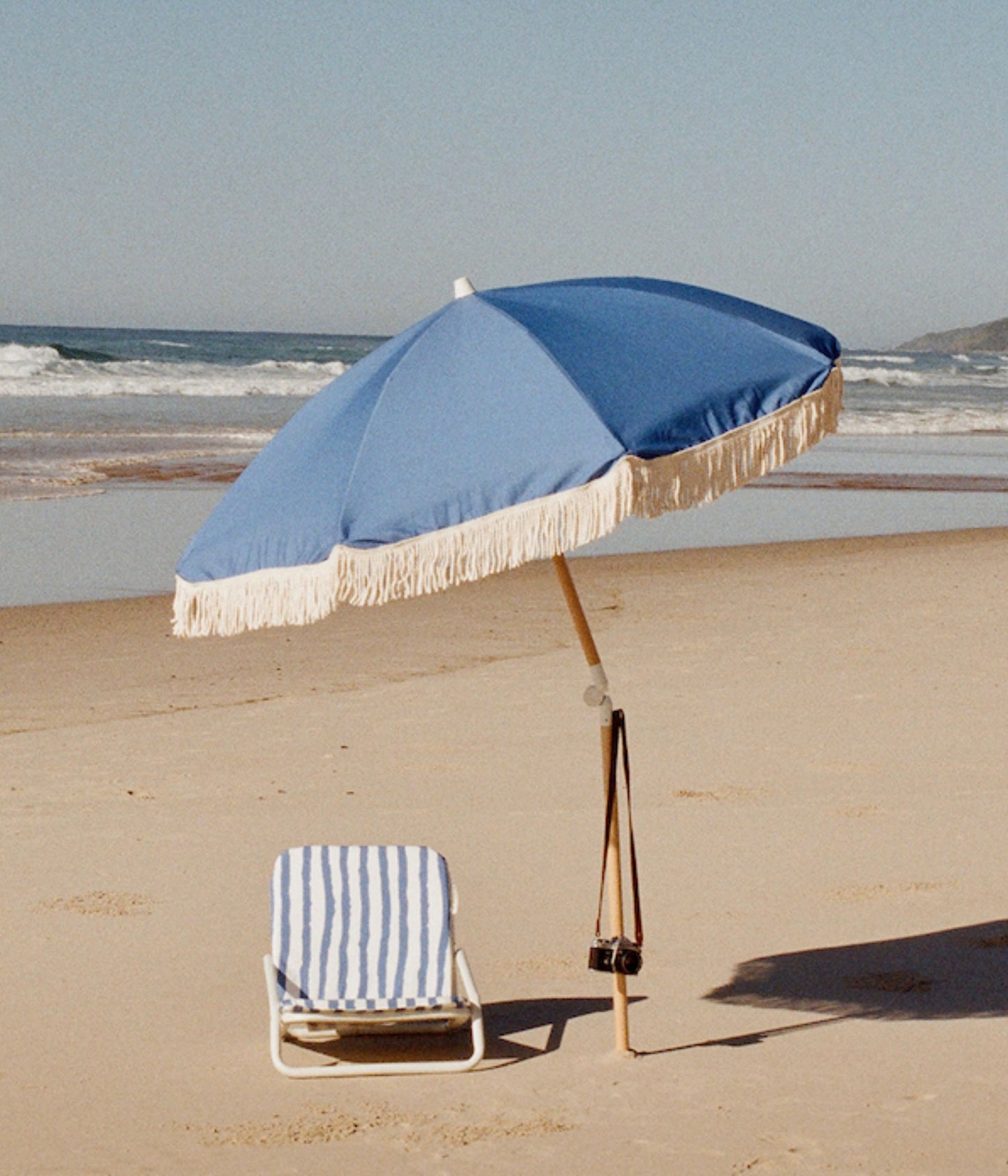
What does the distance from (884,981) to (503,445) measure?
2.39 m

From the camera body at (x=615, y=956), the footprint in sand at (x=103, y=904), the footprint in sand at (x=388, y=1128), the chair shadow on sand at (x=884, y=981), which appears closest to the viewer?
the footprint in sand at (x=388, y=1128)

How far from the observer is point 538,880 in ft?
20.5

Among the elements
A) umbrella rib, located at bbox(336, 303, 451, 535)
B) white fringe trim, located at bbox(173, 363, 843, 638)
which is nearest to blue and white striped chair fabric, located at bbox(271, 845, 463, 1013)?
white fringe trim, located at bbox(173, 363, 843, 638)

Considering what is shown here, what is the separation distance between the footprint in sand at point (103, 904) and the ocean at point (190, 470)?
24.6 feet

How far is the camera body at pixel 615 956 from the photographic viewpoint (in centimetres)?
432

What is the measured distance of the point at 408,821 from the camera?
6.98 metres

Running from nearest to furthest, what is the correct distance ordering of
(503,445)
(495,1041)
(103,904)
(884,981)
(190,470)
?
(503,445), (495,1041), (884,981), (103,904), (190,470)

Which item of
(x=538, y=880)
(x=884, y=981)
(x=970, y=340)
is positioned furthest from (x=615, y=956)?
(x=970, y=340)

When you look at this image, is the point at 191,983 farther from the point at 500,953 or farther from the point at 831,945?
the point at 831,945

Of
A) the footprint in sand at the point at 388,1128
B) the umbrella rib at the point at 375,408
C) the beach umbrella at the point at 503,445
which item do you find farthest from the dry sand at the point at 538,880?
the umbrella rib at the point at 375,408

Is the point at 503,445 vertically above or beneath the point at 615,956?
above

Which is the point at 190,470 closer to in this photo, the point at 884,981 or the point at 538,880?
the point at 538,880

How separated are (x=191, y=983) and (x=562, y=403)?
8.19 feet

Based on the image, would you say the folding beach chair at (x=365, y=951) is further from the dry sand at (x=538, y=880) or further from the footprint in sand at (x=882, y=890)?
the footprint in sand at (x=882, y=890)
